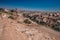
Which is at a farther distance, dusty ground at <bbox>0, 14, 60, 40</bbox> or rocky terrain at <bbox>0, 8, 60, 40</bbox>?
rocky terrain at <bbox>0, 8, 60, 40</bbox>

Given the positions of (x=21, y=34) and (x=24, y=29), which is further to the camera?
(x=24, y=29)

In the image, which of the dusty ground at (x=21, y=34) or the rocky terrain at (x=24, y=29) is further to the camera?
the rocky terrain at (x=24, y=29)

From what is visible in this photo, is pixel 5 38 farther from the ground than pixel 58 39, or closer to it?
farther from the ground

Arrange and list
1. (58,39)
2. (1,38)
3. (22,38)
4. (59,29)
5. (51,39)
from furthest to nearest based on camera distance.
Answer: (59,29) → (58,39) → (51,39) → (22,38) → (1,38)

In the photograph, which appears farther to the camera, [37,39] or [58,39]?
[58,39]

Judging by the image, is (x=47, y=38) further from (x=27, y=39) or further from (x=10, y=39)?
(x=10, y=39)

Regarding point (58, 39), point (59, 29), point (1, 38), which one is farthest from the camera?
point (59, 29)

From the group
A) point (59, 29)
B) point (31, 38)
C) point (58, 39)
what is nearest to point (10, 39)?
point (31, 38)

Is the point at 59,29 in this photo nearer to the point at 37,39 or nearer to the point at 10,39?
the point at 37,39

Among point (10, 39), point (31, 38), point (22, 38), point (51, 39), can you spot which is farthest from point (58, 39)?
point (10, 39)
